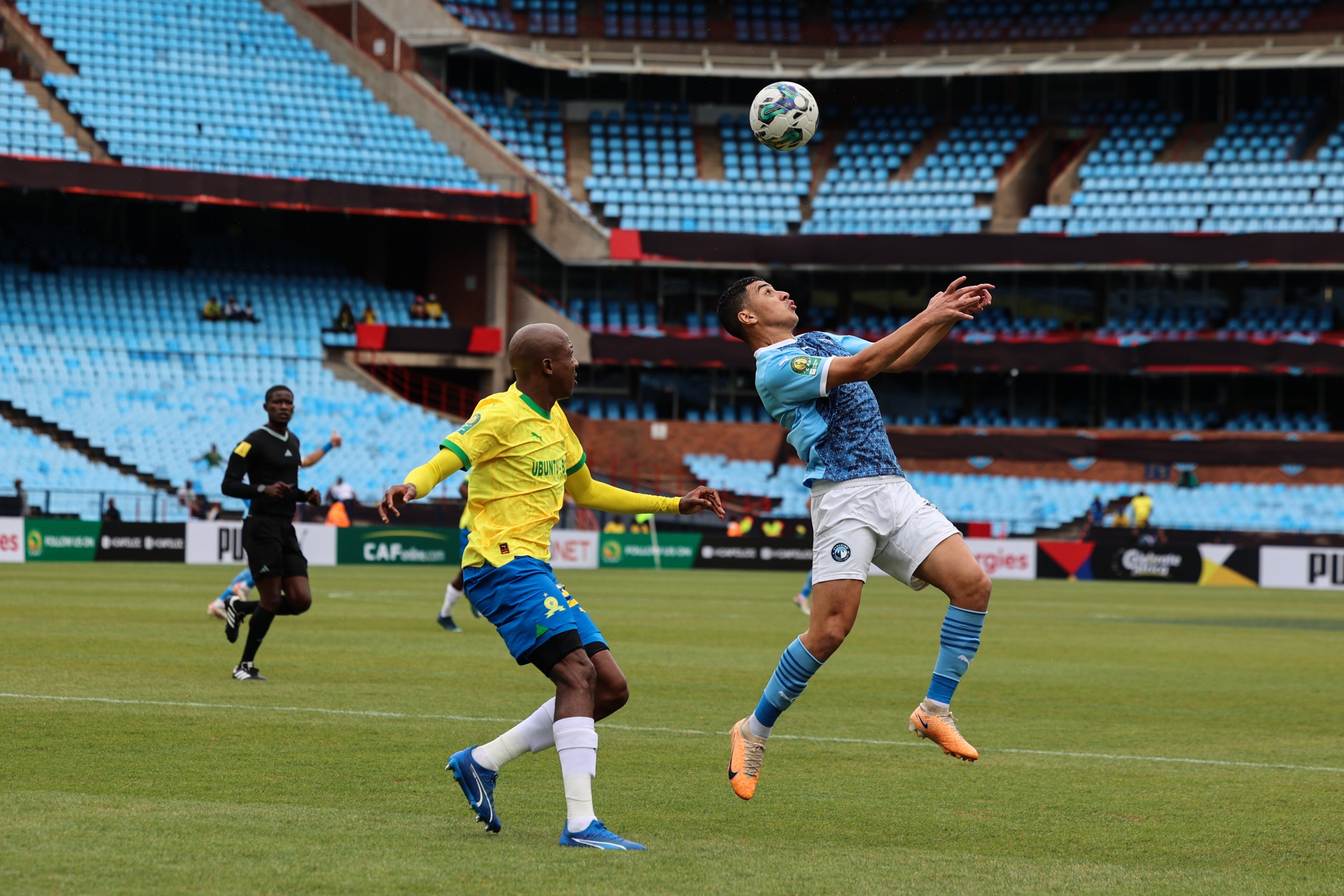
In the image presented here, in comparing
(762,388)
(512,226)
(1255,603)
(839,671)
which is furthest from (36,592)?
(512,226)

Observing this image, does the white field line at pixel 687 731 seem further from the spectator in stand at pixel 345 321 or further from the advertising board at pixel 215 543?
the spectator in stand at pixel 345 321

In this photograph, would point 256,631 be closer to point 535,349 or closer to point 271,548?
point 271,548

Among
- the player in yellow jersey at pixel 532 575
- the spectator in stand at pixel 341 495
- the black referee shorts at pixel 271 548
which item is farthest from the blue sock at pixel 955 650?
the spectator in stand at pixel 341 495

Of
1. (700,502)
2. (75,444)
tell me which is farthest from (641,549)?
(700,502)

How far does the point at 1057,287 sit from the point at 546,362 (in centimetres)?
4410

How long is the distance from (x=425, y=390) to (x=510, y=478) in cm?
4028

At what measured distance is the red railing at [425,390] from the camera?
4706cm

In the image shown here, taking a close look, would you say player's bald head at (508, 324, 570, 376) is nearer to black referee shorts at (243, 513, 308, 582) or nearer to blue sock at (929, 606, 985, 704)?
blue sock at (929, 606, 985, 704)

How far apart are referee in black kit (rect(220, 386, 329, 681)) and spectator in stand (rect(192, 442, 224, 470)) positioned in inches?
1061

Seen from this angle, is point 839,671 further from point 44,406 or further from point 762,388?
point 44,406

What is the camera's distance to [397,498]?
620 cm

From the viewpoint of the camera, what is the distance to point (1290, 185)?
46.1 m

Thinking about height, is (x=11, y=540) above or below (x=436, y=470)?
below

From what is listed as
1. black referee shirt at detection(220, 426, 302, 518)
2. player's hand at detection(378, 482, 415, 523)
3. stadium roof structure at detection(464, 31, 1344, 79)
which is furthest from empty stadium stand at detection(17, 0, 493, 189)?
player's hand at detection(378, 482, 415, 523)
